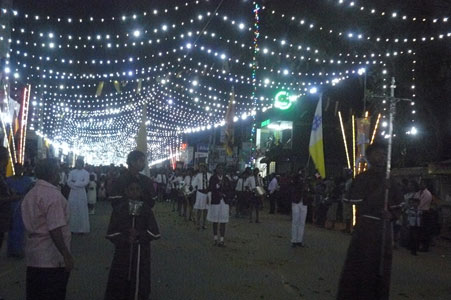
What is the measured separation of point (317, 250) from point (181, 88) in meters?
15.8

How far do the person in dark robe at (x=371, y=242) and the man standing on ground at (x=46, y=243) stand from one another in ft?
8.96

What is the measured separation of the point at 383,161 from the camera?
6008 mm

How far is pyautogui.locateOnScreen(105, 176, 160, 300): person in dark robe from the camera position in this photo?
6.04m

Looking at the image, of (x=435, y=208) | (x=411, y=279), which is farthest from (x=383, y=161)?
(x=435, y=208)

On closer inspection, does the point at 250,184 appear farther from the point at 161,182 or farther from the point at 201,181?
the point at 161,182

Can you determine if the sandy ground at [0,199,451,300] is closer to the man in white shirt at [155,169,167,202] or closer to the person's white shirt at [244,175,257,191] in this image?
the person's white shirt at [244,175,257,191]

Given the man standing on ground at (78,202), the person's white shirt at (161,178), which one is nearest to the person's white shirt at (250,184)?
the man standing on ground at (78,202)

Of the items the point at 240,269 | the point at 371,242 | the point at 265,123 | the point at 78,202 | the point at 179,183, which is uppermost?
the point at 265,123

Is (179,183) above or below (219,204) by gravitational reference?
above

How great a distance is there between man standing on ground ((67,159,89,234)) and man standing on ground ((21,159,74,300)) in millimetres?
8931

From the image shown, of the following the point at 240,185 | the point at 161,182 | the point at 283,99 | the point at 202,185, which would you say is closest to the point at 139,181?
the point at 202,185

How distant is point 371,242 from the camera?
5586 millimetres

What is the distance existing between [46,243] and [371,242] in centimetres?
309

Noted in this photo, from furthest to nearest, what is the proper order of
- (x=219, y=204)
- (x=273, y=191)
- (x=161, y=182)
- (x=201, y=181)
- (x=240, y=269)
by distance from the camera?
1. (x=161, y=182)
2. (x=273, y=191)
3. (x=201, y=181)
4. (x=219, y=204)
5. (x=240, y=269)
